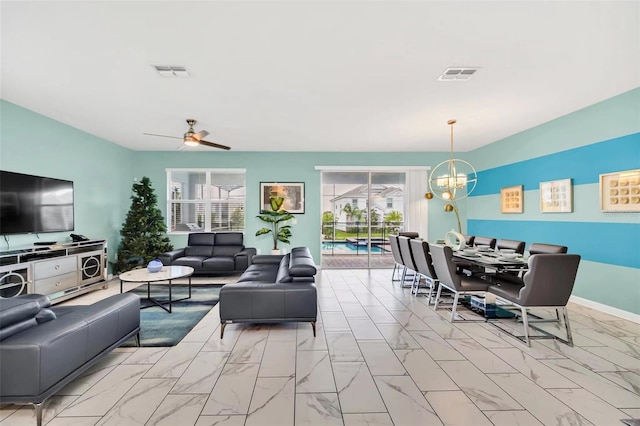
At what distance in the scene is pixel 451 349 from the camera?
2.80 m

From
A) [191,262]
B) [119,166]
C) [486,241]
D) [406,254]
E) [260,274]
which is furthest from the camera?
[119,166]

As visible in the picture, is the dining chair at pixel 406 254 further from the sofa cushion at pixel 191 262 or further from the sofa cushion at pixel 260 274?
the sofa cushion at pixel 191 262

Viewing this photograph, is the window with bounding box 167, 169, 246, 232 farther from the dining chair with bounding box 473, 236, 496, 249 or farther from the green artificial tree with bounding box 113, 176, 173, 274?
the dining chair with bounding box 473, 236, 496, 249

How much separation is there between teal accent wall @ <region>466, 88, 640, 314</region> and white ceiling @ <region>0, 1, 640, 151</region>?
321 mm

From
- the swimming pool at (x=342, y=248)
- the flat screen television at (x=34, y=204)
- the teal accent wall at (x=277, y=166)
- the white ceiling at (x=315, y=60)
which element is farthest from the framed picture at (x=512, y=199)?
the flat screen television at (x=34, y=204)

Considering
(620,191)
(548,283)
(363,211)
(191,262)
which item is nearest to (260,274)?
(191,262)

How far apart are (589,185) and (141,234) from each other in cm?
796

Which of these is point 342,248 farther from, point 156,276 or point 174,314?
point 156,276

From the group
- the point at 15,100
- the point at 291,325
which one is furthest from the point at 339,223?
the point at 15,100

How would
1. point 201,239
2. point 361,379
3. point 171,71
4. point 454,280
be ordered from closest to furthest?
point 361,379, point 171,71, point 454,280, point 201,239

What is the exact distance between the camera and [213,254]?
6258 mm

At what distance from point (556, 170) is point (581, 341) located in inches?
114

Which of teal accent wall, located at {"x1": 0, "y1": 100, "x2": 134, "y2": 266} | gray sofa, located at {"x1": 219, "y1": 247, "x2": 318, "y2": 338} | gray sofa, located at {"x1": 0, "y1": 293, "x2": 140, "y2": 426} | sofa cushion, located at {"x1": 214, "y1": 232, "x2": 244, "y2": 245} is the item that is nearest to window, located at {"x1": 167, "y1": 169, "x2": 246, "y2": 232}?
sofa cushion, located at {"x1": 214, "y1": 232, "x2": 244, "y2": 245}

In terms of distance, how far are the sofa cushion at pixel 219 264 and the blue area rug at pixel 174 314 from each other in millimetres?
540
